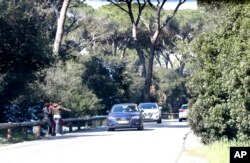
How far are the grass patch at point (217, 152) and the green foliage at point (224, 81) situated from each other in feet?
1.61

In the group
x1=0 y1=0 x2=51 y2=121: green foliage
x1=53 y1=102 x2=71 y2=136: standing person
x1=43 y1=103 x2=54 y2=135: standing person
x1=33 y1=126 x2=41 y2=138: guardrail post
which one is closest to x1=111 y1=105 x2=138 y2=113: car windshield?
x1=53 y1=102 x2=71 y2=136: standing person

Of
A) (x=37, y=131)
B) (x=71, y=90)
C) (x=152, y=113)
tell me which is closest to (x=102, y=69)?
(x=152, y=113)

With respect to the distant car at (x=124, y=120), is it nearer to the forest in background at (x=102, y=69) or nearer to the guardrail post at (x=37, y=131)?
the forest in background at (x=102, y=69)

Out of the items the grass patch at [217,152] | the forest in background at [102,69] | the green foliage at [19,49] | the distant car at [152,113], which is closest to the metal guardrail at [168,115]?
the forest in background at [102,69]

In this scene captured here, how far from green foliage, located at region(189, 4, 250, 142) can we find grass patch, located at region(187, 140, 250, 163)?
0.49 meters

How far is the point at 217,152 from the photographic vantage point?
14172mm

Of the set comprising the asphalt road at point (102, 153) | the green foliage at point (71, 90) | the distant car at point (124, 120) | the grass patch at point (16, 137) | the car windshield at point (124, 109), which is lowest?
the asphalt road at point (102, 153)

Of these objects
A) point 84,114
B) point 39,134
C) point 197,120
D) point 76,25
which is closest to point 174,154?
point 197,120

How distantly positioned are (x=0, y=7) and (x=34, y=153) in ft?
38.7

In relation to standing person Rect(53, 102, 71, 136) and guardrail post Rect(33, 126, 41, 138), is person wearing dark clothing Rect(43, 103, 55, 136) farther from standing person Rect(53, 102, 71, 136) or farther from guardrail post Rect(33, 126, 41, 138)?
guardrail post Rect(33, 126, 41, 138)

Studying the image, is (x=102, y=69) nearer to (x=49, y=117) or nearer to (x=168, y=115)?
(x=49, y=117)

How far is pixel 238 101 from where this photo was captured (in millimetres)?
15859

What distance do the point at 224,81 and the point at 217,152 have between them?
3147 mm

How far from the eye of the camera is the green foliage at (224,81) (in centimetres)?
1570
